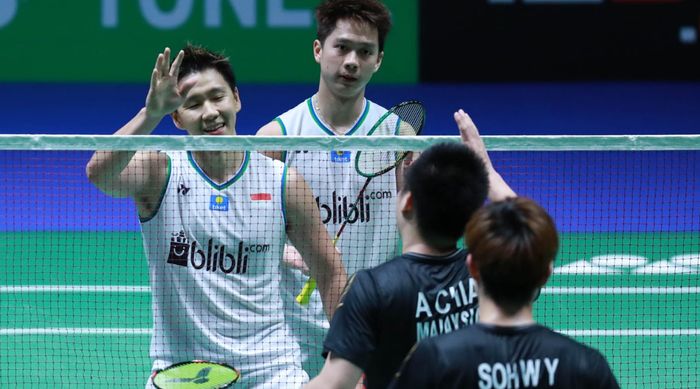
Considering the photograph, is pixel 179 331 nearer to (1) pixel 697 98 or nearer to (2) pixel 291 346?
(2) pixel 291 346

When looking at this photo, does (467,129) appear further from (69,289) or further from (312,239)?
(69,289)

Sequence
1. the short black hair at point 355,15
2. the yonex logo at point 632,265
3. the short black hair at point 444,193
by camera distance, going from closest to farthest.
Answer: the short black hair at point 444,193
the short black hair at point 355,15
the yonex logo at point 632,265

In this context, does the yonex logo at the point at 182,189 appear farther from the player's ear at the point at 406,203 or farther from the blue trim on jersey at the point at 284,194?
the player's ear at the point at 406,203

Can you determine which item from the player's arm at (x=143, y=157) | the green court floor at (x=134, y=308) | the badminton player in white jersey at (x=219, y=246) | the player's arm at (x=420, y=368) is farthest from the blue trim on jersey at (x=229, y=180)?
the green court floor at (x=134, y=308)

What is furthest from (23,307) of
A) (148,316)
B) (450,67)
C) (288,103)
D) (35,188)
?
(450,67)

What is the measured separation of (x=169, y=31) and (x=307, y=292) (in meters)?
11.2

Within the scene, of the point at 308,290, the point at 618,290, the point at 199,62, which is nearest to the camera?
the point at 199,62

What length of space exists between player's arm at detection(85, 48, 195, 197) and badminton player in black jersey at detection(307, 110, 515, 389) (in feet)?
3.71

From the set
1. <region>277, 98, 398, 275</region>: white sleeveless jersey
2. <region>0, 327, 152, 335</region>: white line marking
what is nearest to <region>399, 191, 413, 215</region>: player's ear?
<region>277, 98, 398, 275</region>: white sleeveless jersey

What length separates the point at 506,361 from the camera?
3.19 metres

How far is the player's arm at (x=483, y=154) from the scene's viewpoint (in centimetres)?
413

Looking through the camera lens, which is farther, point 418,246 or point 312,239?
point 312,239

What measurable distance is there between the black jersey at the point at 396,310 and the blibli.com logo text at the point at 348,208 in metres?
1.89

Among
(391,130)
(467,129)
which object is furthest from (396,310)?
(391,130)
